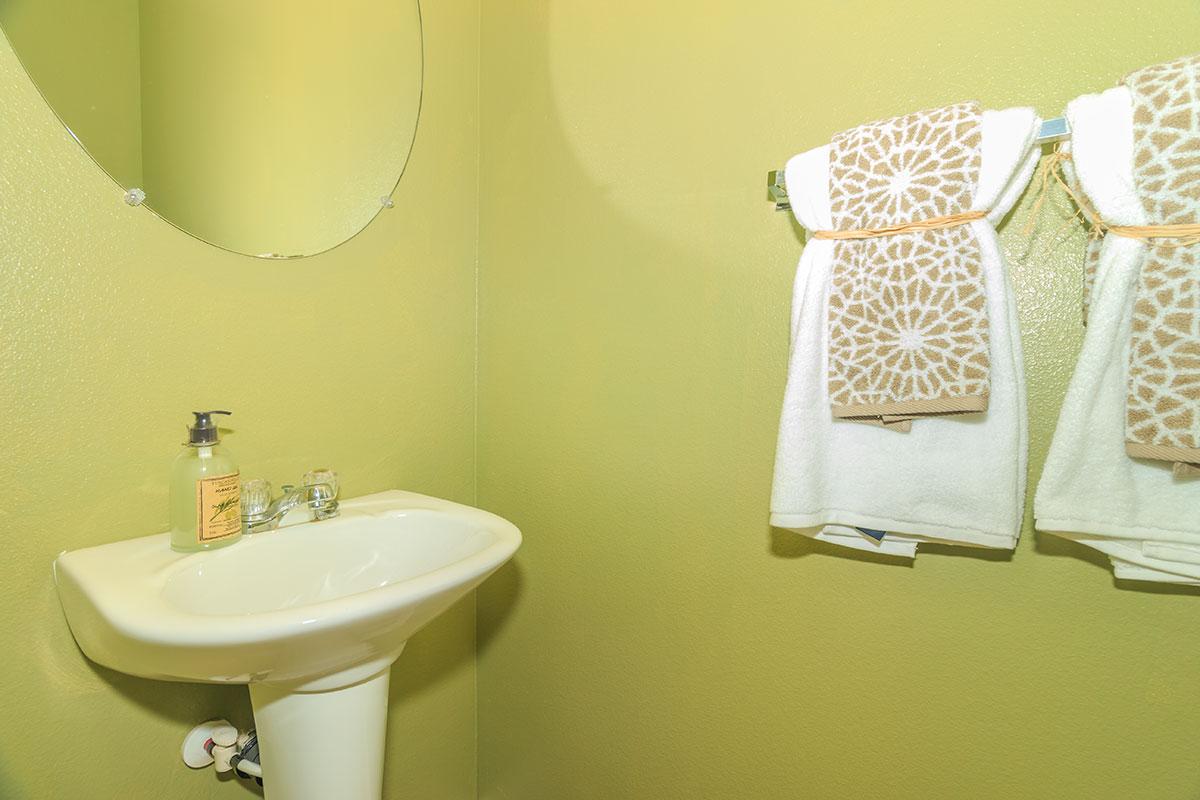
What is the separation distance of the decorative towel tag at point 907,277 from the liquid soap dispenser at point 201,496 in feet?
2.77

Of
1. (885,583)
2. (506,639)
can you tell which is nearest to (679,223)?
(885,583)

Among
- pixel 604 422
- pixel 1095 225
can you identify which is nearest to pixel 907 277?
pixel 1095 225

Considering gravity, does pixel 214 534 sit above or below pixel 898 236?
below

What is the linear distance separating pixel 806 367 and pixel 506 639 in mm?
919

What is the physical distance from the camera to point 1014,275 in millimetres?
822

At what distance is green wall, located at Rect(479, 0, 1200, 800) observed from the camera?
0.79 m

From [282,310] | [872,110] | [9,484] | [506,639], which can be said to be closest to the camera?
[9,484]

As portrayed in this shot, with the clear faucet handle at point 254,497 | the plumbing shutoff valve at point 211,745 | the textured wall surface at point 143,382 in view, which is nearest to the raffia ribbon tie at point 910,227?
the textured wall surface at point 143,382

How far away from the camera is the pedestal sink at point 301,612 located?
62 centimetres

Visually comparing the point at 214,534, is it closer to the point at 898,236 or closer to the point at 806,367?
the point at 806,367

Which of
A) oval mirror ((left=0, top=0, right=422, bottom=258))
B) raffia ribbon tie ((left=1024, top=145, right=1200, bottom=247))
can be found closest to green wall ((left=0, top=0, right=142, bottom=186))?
oval mirror ((left=0, top=0, right=422, bottom=258))

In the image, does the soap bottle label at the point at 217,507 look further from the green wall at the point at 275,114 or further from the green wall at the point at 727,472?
the green wall at the point at 727,472

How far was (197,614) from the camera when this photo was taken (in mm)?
704

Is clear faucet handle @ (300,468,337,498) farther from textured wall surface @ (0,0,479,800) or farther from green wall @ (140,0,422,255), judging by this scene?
green wall @ (140,0,422,255)
